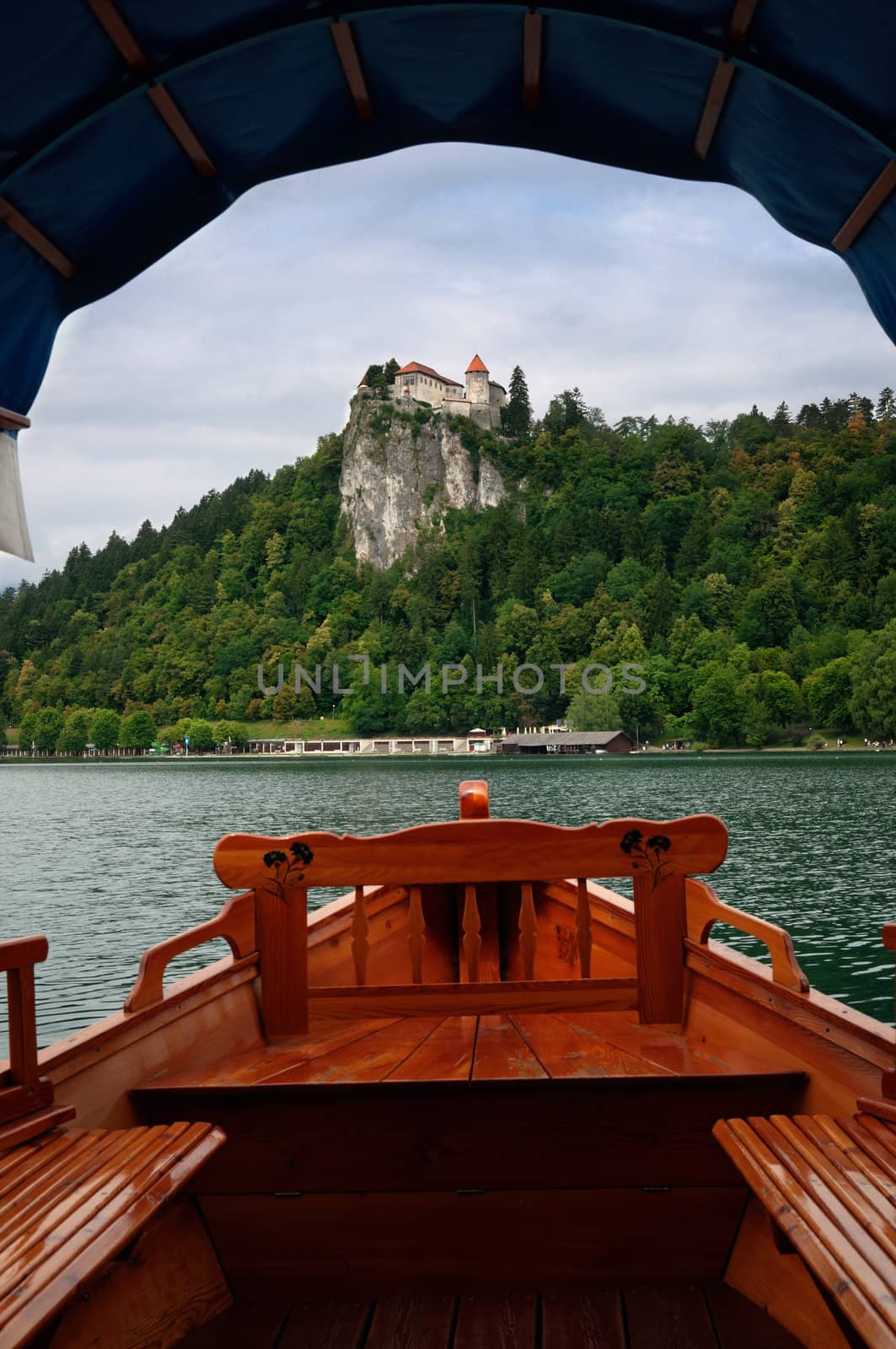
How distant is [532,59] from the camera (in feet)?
10.2

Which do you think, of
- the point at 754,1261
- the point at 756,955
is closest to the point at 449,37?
the point at 754,1261

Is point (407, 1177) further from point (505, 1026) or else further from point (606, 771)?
point (606, 771)

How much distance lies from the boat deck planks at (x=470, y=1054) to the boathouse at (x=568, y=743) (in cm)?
11180

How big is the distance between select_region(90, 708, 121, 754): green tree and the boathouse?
51026 millimetres

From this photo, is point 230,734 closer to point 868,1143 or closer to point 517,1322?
point 517,1322

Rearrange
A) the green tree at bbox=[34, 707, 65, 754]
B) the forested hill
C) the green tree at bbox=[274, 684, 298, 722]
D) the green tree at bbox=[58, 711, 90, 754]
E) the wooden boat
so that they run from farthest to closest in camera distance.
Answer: the green tree at bbox=[34, 707, 65, 754] → the green tree at bbox=[58, 711, 90, 754] → the green tree at bbox=[274, 684, 298, 722] → the forested hill → the wooden boat

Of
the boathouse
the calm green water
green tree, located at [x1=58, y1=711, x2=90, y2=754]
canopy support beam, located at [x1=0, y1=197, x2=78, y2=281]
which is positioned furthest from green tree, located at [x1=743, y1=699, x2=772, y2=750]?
canopy support beam, located at [x1=0, y1=197, x2=78, y2=281]

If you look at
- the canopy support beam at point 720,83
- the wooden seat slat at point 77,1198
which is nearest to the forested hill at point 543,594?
the canopy support beam at point 720,83

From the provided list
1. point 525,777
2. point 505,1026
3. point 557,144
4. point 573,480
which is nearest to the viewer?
point 557,144

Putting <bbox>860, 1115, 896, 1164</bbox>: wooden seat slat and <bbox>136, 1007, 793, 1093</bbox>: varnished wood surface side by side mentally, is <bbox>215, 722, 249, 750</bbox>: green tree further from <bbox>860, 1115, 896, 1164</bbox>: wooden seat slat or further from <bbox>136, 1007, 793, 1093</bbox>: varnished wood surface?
<bbox>860, 1115, 896, 1164</bbox>: wooden seat slat

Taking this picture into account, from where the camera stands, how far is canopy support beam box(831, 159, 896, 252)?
2.86 meters

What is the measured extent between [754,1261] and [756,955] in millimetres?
16982

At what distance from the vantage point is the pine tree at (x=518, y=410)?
16162cm

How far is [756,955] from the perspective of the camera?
62.0ft
